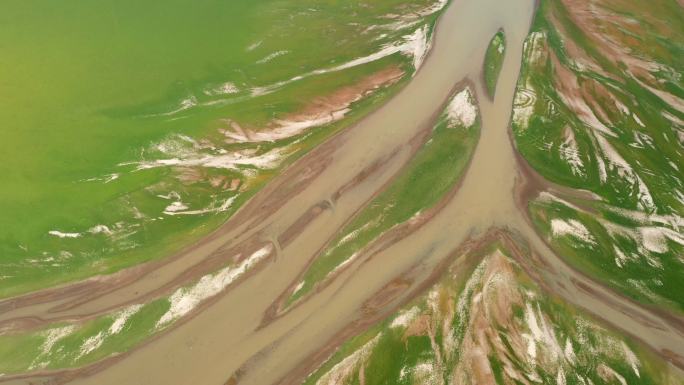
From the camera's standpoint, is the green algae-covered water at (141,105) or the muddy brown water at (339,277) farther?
the green algae-covered water at (141,105)

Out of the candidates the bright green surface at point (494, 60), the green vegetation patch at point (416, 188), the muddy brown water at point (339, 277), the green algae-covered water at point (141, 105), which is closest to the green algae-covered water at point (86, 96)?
the green algae-covered water at point (141, 105)

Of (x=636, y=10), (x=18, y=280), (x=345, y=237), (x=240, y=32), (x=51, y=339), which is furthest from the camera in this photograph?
(x=636, y=10)

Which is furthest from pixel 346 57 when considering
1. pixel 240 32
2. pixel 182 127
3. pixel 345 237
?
pixel 345 237

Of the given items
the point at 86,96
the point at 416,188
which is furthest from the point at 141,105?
the point at 416,188

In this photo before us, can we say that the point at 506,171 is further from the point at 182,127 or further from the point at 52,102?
the point at 52,102

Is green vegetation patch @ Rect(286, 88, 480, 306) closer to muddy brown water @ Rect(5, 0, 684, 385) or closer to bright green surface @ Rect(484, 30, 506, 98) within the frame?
muddy brown water @ Rect(5, 0, 684, 385)

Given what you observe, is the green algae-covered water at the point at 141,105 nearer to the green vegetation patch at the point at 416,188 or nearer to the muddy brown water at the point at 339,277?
the muddy brown water at the point at 339,277
